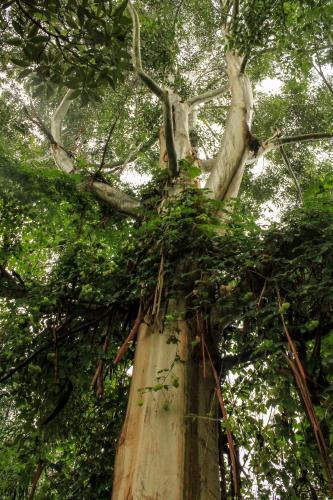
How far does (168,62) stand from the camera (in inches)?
289

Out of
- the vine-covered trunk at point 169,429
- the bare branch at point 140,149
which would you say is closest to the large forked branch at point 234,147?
the vine-covered trunk at point 169,429

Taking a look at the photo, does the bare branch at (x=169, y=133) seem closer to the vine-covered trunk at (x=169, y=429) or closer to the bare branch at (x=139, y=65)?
the bare branch at (x=139, y=65)

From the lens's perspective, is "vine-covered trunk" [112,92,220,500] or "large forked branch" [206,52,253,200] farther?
"large forked branch" [206,52,253,200]

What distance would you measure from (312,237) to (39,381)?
8.64 ft

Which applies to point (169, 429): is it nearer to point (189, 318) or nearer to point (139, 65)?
point (189, 318)

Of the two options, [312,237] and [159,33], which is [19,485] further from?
[159,33]

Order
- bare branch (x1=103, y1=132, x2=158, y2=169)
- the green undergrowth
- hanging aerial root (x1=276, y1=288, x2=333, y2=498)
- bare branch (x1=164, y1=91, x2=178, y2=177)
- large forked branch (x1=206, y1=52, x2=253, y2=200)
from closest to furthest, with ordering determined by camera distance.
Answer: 1. hanging aerial root (x1=276, y1=288, x2=333, y2=498)
2. the green undergrowth
3. bare branch (x1=164, y1=91, x2=178, y2=177)
4. large forked branch (x1=206, y1=52, x2=253, y2=200)
5. bare branch (x1=103, y1=132, x2=158, y2=169)

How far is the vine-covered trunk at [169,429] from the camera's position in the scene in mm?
2404

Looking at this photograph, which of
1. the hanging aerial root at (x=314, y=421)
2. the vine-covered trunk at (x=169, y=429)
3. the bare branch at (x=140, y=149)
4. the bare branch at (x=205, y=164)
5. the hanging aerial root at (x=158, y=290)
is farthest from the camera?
the bare branch at (x=140, y=149)

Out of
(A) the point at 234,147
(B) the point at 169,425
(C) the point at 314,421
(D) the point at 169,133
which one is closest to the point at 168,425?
(B) the point at 169,425

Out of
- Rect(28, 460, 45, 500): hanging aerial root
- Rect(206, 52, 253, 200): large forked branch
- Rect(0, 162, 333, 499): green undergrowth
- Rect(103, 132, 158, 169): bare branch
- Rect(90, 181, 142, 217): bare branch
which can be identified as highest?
Rect(103, 132, 158, 169): bare branch

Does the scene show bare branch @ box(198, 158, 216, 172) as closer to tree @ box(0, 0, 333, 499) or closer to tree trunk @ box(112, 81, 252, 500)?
tree @ box(0, 0, 333, 499)

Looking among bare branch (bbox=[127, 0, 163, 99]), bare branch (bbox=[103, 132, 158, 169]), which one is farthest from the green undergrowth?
bare branch (bbox=[103, 132, 158, 169])

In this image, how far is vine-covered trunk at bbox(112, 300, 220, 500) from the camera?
2.40 metres
